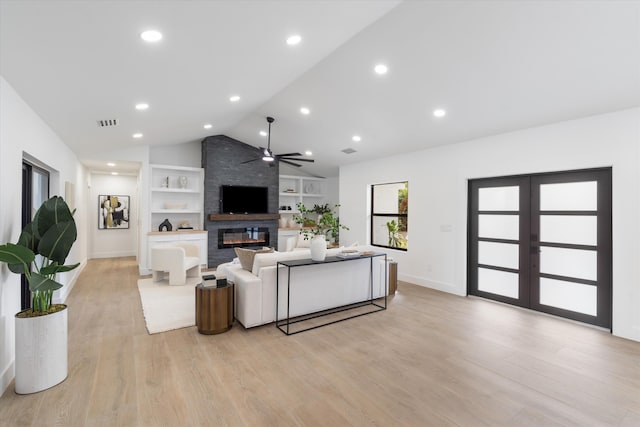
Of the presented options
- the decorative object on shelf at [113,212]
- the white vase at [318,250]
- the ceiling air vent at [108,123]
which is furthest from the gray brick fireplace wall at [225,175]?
the white vase at [318,250]

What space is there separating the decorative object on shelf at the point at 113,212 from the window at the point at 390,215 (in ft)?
23.1

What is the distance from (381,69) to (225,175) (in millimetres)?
5242

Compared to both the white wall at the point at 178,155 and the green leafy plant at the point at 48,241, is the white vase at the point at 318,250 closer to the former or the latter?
the green leafy plant at the point at 48,241

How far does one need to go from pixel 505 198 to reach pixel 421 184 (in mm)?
1521

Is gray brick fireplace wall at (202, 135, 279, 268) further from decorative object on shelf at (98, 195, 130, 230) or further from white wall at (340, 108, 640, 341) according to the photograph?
decorative object on shelf at (98, 195, 130, 230)

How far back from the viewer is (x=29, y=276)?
2408mm

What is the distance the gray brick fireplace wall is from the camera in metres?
7.67

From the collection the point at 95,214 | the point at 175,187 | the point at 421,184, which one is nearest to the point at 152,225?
the point at 175,187

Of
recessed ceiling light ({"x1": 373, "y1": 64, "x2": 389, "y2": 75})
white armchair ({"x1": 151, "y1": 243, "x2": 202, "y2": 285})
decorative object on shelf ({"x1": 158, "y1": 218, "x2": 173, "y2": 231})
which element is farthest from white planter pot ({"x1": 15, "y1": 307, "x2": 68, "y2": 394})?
decorative object on shelf ({"x1": 158, "y1": 218, "x2": 173, "y2": 231})

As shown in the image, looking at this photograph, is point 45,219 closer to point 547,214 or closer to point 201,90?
point 201,90

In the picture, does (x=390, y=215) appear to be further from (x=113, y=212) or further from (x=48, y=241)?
(x=113, y=212)

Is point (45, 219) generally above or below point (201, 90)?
below

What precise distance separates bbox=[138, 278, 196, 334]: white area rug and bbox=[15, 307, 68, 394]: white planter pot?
1.17m

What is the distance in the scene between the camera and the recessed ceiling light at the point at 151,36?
7.45 feet
